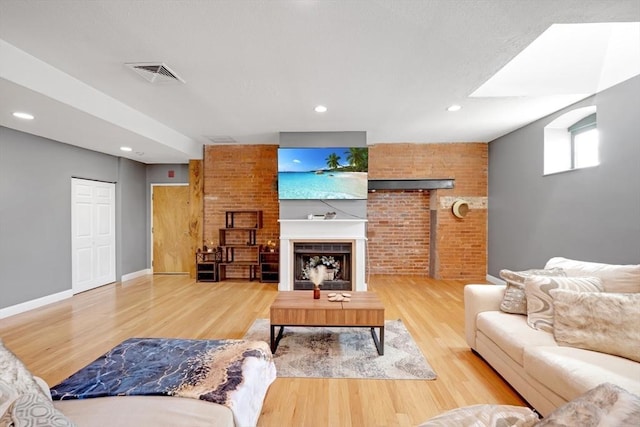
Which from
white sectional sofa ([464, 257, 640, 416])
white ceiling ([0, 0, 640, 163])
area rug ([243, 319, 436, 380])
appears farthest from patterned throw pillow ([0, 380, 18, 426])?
white sectional sofa ([464, 257, 640, 416])

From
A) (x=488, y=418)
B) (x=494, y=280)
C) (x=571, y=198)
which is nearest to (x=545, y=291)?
(x=488, y=418)

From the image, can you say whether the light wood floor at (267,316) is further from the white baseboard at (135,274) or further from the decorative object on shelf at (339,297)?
the decorative object on shelf at (339,297)

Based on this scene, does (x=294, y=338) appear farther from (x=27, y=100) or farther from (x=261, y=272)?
(x=27, y=100)

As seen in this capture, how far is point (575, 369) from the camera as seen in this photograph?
1.58 m

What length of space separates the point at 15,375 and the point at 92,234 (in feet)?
15.9

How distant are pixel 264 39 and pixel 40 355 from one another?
11.1 feet

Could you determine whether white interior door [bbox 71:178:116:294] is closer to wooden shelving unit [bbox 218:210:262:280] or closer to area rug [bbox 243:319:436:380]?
wooden shelving unit [bbox 218:210:262:280]

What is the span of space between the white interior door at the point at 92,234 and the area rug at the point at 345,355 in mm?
3571

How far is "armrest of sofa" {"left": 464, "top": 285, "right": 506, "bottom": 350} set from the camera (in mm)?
2566

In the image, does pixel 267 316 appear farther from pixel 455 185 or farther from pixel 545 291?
pixel 455 185

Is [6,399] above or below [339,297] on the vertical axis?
above

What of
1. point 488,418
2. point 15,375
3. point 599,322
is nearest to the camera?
point 488,418

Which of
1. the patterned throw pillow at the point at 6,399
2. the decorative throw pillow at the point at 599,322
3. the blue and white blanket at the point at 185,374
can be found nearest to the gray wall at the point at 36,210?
the blue and white blanket at the point at 185,374

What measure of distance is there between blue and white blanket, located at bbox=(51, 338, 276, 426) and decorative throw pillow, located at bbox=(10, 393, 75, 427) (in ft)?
1.20
